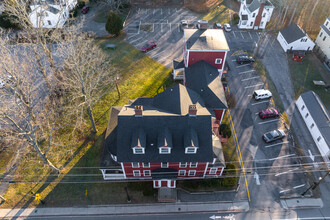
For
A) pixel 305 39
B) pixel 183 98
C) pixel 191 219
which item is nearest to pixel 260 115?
pixel 183 98

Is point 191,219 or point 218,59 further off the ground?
point 218,59

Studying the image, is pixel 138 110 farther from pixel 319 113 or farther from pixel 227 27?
pixel 227 27

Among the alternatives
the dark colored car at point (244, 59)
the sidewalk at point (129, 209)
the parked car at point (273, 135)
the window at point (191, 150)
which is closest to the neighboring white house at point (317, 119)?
the parked car at point (273, 135)

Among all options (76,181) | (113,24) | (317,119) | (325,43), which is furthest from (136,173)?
(325,43)

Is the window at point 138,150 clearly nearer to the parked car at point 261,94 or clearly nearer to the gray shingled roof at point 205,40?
the gray shingled roof at point 205,40

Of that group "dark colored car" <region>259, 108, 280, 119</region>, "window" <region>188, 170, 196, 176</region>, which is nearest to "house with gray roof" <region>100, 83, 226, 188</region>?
"window" <region>188, 170, 196, 176</region>

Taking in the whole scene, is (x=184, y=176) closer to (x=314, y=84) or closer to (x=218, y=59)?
(x=218, y=59)
